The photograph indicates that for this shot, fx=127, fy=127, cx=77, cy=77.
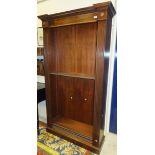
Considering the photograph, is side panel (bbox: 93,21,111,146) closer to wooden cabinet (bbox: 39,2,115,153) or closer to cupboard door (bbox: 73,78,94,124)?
wooden cabinet (bbox: 39,2,115,153)

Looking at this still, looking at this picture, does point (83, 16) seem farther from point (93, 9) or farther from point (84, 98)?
point (84, 98)

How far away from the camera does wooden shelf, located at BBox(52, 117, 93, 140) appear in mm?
2094

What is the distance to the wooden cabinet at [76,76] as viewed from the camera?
5.75 ft

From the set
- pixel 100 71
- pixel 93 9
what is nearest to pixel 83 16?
pixel 93 9

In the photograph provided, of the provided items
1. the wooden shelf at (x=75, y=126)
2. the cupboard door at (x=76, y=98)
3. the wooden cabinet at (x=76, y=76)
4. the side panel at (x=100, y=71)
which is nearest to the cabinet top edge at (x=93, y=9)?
the wooden cabinet at (x=76, y=76)

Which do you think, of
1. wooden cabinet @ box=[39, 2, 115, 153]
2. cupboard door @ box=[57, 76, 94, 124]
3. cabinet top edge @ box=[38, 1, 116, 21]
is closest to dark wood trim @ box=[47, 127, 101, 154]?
wooden cabinet @ box=[39, 2, 115, 153]

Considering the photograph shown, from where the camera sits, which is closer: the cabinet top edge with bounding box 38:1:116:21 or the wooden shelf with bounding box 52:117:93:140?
the cabinet top edge with bounding box 38:1:116:21

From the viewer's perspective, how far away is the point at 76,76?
1995mm

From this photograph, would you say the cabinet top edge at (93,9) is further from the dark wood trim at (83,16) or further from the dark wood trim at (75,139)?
the dark wood trim at (75,139)

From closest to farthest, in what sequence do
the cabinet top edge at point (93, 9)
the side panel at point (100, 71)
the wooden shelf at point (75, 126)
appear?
1. the cabinet top edge at point (93, 9)
2. the side panel at point (100, 71)
3. the wooden shelf at point (75, 126)
